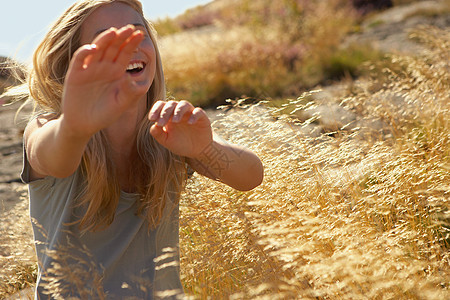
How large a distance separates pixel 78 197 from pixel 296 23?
9.42 metres

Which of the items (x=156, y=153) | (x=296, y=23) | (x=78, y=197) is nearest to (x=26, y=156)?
(x=78, y=197)

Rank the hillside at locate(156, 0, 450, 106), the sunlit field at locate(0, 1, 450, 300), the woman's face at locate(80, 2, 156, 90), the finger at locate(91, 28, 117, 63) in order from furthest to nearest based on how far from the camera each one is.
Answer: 1. the hillside at locate(156, 0, 450, 106)
2. the woman's face at locate(80, 2, 156, 90)
3. the sunlit field at locate(0, 1, 450, 300)
4. the finger at locate(91, 28, 117, 63)

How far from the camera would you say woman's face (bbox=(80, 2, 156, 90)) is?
181 cm

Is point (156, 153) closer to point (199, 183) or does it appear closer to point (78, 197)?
point (78, 197)

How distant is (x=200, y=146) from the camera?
1.52 metres

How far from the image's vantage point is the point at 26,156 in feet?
5.92

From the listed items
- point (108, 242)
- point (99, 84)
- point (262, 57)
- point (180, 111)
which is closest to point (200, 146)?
point (180, 111)

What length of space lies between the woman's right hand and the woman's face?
0.53 meters

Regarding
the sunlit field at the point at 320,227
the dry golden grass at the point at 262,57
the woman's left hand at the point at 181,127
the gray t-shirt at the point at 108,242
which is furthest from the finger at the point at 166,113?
the dry golden grass at the point at 262,57

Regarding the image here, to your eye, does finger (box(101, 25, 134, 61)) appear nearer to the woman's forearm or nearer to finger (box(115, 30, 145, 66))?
finger (box(115, 30, 145, 66))

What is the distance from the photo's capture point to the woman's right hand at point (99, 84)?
1.21m

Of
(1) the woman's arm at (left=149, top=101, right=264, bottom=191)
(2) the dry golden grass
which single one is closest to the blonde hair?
(1) the woman's arm at (left=149, top=101, right=264, bottom=191)

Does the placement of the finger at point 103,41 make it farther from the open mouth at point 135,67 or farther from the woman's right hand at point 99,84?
the open mouth at point 135,67

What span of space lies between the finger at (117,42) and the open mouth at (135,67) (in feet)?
1.77
